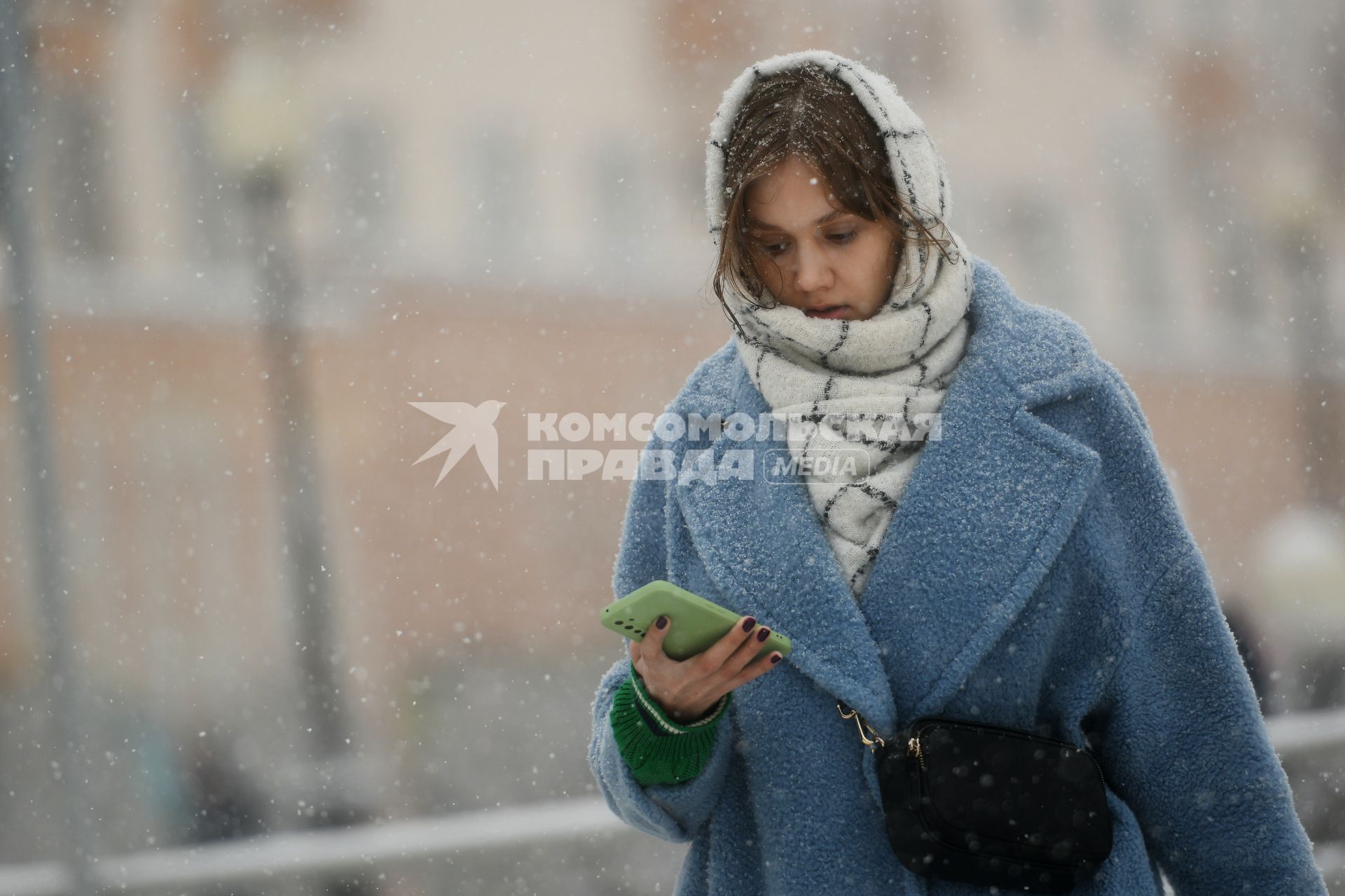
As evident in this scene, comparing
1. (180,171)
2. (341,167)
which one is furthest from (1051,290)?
(180,171)

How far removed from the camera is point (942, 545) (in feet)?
2.63

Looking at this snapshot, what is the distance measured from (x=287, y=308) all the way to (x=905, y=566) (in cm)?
429

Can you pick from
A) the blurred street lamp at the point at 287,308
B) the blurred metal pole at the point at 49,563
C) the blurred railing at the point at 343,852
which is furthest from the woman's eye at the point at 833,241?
the blurred street lamp at the point at 287,308

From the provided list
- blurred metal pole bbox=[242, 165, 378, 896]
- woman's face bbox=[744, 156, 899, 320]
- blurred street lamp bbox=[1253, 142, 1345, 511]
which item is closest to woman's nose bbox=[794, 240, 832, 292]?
woman's face bbox=[744, 156, 899, 320]

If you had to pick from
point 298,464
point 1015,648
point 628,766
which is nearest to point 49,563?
point 628,766

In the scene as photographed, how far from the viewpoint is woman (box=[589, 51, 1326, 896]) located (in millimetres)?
787

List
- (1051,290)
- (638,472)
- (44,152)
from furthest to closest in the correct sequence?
(1051,290), (44,152), (638,472)

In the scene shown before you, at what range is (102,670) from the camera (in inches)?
339

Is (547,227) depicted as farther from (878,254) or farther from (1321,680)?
(878,254)

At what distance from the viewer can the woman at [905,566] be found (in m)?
0.79

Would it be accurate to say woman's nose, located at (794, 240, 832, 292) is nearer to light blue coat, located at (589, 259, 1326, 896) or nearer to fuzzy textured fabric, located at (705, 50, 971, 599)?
fuzzy textured fabric, located at (705, 50, 971, 599)

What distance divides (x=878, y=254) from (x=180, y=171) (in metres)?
7.82

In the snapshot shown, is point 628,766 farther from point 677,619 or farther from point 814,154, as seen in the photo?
point 814,154

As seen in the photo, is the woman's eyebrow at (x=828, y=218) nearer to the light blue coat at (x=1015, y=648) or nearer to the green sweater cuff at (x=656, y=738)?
the light blue coat at (x=1015, y=648)
